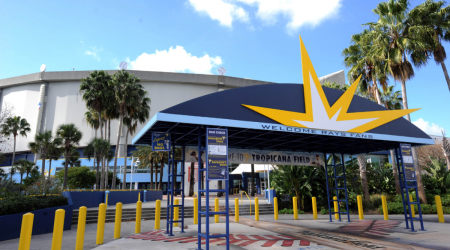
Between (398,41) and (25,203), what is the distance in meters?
22.4

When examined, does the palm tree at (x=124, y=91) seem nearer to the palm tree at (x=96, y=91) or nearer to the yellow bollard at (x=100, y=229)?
the palm tree at (x=96, y=91)

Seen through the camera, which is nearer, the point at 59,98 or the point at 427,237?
the point at 427,237

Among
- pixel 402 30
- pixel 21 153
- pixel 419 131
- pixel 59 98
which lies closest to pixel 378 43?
pixel 402 30

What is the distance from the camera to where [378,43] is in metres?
18.7

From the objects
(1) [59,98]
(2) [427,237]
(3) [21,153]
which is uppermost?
(1) [59,98]

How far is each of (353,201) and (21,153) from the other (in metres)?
83.9

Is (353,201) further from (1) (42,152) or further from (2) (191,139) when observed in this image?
(1) (42,152)

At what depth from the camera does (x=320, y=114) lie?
9.13 metres

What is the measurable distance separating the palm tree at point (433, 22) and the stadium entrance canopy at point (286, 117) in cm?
1129

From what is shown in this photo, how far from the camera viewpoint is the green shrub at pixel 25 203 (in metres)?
9.57

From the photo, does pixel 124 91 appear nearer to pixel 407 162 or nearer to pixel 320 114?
pixel 320 114

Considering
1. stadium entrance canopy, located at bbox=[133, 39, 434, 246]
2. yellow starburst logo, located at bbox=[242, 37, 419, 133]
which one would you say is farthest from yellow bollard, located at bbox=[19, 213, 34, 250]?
yellow starburst logo, located at bbox=[242, 37, 419, 133]

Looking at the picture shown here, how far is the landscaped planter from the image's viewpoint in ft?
30.7

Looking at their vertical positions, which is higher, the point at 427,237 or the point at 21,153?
the point at 21,153
